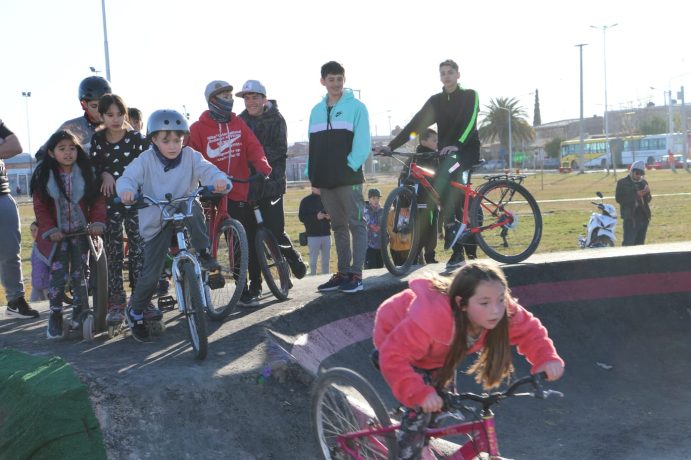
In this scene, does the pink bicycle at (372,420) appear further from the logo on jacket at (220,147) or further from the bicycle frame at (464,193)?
the bicycle frame at (464,193)

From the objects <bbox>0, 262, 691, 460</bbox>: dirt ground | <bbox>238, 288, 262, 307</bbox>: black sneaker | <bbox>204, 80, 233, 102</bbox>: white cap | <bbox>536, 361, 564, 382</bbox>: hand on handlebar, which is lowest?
<bbox>0, 262, 691, 460</bbox>: dirt ground

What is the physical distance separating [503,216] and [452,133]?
3.20 feet

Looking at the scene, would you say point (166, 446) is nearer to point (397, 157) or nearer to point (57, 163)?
point (57, 163)

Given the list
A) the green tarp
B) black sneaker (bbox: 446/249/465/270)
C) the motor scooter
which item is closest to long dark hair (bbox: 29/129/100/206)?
the green tarp

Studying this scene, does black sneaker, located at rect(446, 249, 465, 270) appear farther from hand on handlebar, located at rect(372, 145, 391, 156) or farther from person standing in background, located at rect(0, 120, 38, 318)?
person standing in background, located at rect(0, 120, 38, 318)

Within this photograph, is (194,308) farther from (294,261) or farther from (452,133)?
(452,133)

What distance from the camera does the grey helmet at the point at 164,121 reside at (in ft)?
→ 18.4

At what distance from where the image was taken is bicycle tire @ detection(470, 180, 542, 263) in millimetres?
8008

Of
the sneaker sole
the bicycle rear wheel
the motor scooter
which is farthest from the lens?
the motor scooter

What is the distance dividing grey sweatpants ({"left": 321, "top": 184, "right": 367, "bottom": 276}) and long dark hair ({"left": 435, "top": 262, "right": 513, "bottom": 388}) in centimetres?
340

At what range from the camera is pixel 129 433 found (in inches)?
173

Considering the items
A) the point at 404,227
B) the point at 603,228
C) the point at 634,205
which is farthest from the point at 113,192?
the point at 634,205

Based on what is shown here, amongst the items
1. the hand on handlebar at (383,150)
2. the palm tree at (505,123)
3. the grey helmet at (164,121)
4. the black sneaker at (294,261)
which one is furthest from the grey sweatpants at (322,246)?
the palm tree at (505,123)

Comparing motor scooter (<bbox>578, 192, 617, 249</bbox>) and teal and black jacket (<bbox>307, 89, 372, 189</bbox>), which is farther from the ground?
teal and black jacket (<bbox>307, 89, 372, 189</bbox>)
